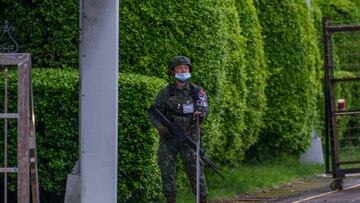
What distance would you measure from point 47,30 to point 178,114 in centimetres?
237

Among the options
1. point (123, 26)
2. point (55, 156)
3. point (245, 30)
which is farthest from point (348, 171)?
point (55, 156)

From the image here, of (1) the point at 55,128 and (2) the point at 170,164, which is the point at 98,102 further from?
(2) the point at 170,164

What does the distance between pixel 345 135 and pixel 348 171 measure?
19.2 ft

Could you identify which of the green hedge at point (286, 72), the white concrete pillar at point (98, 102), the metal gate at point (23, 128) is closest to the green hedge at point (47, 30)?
the white concrete pillar at point (98, 102)

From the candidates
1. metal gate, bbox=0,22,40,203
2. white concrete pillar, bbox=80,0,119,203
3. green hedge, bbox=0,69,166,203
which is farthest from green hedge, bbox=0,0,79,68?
metal gate, bbox=0,22,40,203

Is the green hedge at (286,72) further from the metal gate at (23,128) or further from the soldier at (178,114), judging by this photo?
A: the metal gate at (23,128)

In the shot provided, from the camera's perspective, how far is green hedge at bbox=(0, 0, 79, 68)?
43.2ft

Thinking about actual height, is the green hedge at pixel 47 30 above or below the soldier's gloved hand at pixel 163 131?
above

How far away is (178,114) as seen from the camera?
11750mm

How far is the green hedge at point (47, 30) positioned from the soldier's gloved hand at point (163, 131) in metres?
2.02

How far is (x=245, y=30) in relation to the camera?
17.8 metres

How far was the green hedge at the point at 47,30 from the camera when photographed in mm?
13156

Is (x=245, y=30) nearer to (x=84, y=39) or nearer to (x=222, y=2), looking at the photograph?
(x=222, y=2)

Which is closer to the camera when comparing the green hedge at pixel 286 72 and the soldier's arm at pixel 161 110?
the soldier's arm at pixel 161 110
